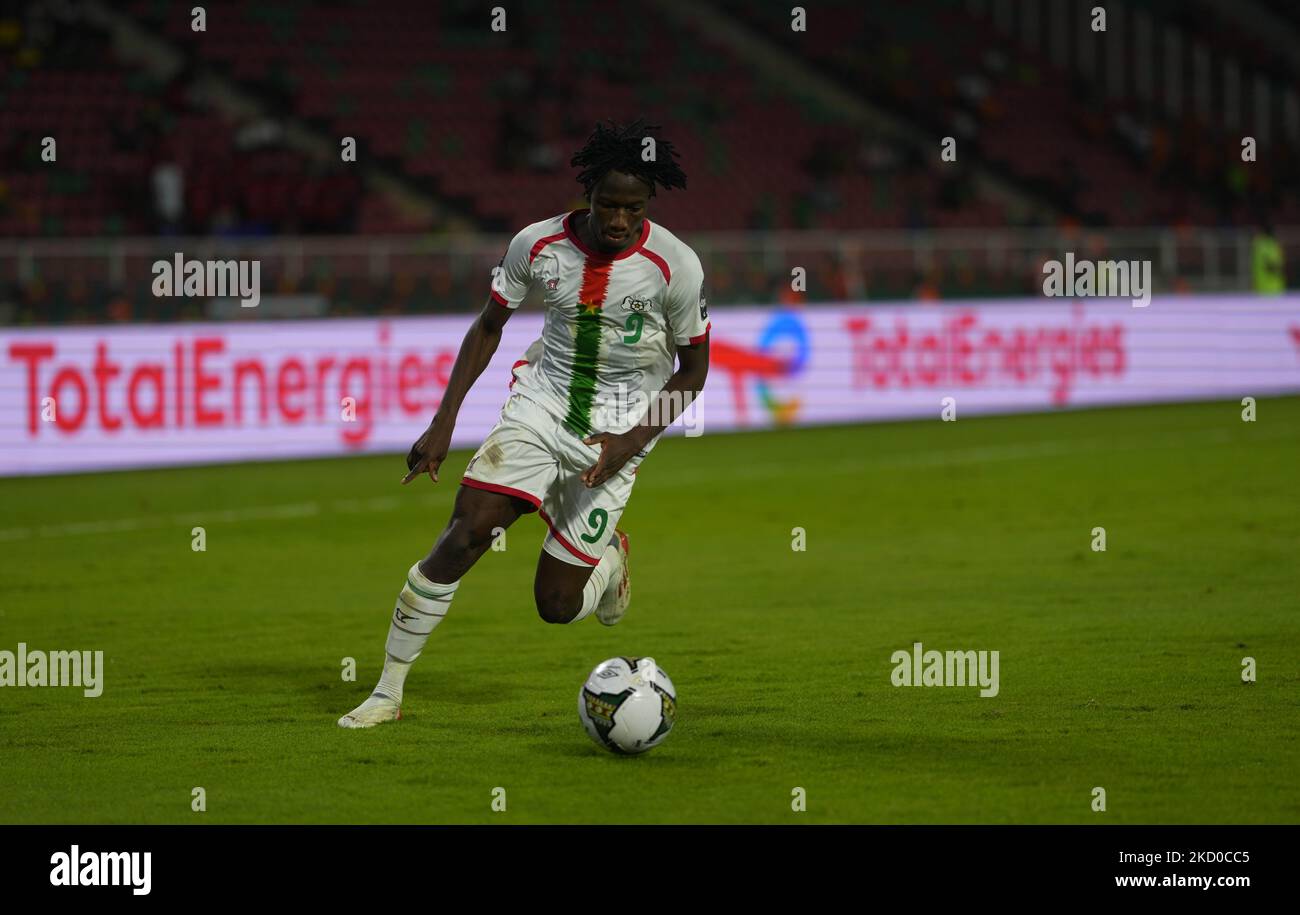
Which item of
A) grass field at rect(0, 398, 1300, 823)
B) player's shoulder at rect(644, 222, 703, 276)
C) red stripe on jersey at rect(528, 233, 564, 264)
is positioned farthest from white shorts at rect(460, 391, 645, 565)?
player's shoulder at rect(644, 222, 703, 276)

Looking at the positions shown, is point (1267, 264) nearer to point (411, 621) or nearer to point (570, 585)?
point (570, 585)

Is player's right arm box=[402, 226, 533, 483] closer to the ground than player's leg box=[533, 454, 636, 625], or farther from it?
farther from it

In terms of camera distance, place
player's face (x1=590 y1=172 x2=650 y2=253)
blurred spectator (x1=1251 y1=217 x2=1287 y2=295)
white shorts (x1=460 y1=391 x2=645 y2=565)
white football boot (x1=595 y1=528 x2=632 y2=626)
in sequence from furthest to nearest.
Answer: blurred spectator (x1=1251 y1=217 x2=1287 y2=295) → white football boot (x1=595 y1=528 x2=632 y2=626) → white shorts (x1=460 y1=391 x2=645 y2=565) → player's face (x1=590 y1=172 x2=650 y2=253)

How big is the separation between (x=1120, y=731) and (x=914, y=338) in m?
15.7

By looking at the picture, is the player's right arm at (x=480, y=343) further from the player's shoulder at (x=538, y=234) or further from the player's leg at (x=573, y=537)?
the player's leg at (x=573, y=537)

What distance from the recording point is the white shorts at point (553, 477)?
24.3 ft

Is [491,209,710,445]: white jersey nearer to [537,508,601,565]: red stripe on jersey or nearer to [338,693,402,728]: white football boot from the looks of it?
[537,508,601,565]: red stripe on jersey

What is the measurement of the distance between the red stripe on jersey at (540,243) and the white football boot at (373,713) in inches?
75.9

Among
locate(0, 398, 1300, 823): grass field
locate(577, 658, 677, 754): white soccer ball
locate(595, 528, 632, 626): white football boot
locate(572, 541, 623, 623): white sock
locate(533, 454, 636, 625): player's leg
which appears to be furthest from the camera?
locate(595, 528, 632, 626): white football boot

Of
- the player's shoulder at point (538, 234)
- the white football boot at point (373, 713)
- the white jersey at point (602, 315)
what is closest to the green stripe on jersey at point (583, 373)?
the white jersey at point (602, 315)

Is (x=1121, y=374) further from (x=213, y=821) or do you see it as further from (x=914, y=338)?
(x=213, y=821)

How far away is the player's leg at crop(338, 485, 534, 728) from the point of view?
729 cm

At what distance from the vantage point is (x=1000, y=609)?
10141 mm

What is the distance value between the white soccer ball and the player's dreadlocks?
192 cm
